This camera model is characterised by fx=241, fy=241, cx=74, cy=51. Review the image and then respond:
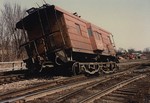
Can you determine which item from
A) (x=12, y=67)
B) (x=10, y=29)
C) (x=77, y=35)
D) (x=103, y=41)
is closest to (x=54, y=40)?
(x=77, y=35)

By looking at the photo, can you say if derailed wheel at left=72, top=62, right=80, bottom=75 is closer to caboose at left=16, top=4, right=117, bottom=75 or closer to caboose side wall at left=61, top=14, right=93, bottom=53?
caboose at left=16, top=4, right=117, bottom=75

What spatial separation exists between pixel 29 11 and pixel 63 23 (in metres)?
2.43

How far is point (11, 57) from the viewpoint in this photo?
139 ft

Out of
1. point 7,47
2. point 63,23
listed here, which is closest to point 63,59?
point 63,23

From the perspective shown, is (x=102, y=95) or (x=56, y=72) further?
(x=56, y=72)

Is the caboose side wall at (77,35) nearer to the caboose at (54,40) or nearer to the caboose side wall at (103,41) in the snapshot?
the caboose at (54,40)

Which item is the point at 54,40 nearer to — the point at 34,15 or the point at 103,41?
the point at 34,15

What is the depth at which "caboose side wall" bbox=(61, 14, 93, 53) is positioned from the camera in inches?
582

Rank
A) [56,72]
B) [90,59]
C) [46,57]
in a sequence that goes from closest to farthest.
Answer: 1. [46,57]
2. [56,72]
3. [90,59]

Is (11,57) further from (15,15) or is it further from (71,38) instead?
(71,38)

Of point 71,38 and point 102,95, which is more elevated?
point 71,38

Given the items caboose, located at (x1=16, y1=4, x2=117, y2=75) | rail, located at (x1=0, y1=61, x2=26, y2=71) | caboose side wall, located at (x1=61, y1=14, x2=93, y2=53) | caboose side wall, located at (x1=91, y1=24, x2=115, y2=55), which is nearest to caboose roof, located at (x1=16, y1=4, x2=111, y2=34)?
caboose, located at (x1=16, y1=4, x2=117, y2=75)

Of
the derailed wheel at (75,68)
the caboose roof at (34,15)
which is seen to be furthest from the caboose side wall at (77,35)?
the derailed wheel at (75,68)

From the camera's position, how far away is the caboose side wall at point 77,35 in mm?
14795
